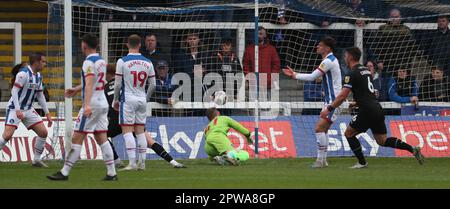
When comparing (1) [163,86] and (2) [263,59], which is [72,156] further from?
(2) [263,59]

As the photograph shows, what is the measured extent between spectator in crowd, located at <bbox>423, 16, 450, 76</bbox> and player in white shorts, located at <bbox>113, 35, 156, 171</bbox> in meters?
9.16

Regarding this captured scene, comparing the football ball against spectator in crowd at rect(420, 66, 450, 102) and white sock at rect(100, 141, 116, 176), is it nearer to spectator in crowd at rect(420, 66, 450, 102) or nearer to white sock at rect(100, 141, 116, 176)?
spectator in crowd at rect(420, 66, 450, 102)

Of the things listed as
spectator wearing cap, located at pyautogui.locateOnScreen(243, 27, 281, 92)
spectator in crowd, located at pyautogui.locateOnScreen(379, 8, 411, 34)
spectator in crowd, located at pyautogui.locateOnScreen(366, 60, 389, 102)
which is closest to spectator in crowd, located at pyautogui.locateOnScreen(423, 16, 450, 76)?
spectator in crowd, located at pyautogui.locateOnScreen(379, 8, 411, 34)

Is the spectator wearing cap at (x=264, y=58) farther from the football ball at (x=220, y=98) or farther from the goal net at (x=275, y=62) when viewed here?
the football ball at (x=220, y=98)

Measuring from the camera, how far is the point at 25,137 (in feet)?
73.2

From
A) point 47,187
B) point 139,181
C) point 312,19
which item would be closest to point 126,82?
point 139,181

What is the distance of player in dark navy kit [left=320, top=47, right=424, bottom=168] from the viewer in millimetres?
18594

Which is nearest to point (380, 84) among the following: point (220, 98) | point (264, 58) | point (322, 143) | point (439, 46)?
point (439, 46)

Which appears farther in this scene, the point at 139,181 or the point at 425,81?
the point at 425,81

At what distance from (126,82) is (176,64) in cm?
675

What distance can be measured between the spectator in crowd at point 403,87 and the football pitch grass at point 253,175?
3.22 m

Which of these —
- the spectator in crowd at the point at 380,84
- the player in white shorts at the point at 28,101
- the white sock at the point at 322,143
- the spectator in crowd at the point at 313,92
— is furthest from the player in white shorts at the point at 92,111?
the spectator in crowd at the point at 380,84

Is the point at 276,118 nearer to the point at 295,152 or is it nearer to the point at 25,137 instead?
the point at 295,152
